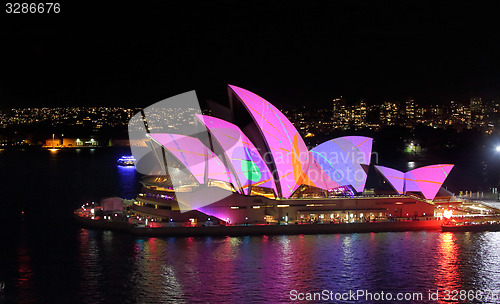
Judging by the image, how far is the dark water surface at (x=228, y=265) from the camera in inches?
682

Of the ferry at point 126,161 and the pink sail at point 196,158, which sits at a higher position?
the ferry at point 126,161

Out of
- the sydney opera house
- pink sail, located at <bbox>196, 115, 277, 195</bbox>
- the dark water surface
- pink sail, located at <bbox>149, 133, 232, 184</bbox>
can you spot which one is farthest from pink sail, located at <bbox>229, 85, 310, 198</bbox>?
the dark water surface

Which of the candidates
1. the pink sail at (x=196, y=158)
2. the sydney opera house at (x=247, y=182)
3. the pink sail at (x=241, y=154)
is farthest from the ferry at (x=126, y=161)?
the pink sail at (x=241, y=154)

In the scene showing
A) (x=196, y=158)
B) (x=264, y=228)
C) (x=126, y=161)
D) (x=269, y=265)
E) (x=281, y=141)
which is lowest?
(x=269, y=265)

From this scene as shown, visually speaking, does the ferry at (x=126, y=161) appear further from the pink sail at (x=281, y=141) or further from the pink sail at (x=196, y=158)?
the pink sail at (x=281, y=141)

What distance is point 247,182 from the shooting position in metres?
26.0

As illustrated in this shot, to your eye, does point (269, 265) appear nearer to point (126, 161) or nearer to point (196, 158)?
point (196, 158)

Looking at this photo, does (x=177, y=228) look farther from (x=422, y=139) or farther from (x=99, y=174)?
(x=422, y=139)

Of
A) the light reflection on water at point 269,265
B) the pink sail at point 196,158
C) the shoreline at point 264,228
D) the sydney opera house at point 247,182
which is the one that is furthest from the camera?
the pink sail at point 196,158

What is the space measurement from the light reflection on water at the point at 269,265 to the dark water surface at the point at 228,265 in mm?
33

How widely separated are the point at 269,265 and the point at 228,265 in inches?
55.1

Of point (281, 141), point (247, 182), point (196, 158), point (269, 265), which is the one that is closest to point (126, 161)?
point (196, 158)

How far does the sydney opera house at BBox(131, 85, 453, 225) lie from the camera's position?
25.1m

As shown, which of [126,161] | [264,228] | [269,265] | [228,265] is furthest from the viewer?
[126,161]
